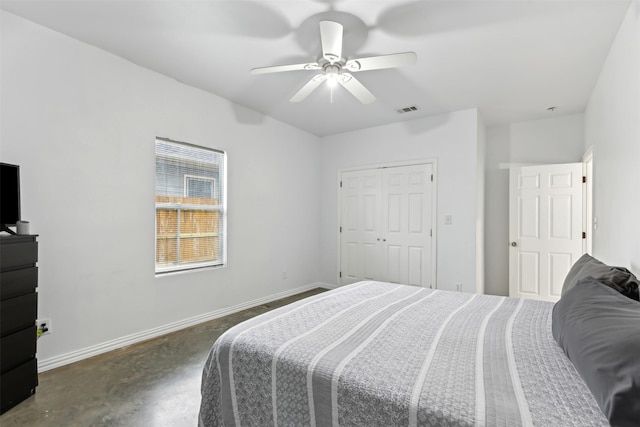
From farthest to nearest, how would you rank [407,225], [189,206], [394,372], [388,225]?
[388,225] < [407,225] < [189,206] < [394,372]

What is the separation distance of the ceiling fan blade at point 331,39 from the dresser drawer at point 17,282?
2469 mm

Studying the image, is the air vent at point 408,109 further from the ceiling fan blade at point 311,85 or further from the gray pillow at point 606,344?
the gray pillow at point 606,344

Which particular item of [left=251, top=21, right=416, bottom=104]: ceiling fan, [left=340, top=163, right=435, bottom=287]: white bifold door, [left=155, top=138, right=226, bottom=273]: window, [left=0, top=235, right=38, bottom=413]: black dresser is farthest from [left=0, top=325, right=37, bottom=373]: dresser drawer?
[left=340, top=163, right=435, bottom=287]: white bifold door

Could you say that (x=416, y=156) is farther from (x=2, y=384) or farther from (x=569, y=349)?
(x=2, y=384)

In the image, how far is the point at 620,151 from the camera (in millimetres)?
2254

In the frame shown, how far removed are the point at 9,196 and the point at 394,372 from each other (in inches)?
99.8

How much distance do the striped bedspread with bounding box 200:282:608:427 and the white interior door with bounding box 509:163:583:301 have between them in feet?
A: 9.33

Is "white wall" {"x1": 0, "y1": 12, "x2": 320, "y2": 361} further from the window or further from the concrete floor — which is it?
the concrete floor

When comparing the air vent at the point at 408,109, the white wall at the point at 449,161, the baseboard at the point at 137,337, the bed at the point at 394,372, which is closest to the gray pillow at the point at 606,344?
the bed at the point at 394,372

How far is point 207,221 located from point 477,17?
3167 mm

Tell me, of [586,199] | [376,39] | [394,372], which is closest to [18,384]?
[394,372]

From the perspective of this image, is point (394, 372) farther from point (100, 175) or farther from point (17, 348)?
point (100, 175)

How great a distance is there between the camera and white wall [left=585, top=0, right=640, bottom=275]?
1.92 metres

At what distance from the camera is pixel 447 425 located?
87cm
